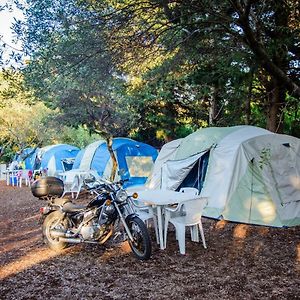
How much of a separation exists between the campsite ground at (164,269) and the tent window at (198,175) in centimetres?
145

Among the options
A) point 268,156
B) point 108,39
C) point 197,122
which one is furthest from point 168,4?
point 197,122

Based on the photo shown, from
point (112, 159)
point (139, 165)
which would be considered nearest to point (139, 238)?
point (112, 159)

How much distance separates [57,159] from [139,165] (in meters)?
4.57

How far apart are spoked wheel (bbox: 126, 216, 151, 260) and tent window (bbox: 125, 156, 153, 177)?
6.02 metres

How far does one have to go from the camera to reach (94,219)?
4.31 meters

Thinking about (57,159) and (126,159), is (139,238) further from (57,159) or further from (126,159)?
(57,159)

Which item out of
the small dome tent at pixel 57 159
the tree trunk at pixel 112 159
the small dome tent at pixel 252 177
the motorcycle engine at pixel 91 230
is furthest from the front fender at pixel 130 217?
the small dome tent at pixel 57 159

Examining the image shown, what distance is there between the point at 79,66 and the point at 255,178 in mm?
3251

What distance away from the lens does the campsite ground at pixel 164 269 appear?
315cm

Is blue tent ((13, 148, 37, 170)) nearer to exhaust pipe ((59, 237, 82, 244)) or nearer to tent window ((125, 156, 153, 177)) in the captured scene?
tent window ((125, 156, 153, 177))

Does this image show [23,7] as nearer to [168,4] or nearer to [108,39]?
[108,39]

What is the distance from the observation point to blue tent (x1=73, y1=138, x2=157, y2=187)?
10.0 m

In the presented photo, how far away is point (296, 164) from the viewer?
6.13 metres

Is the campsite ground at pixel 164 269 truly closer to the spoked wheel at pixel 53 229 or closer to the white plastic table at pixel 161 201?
the spoked wheel at pixel 53 229
